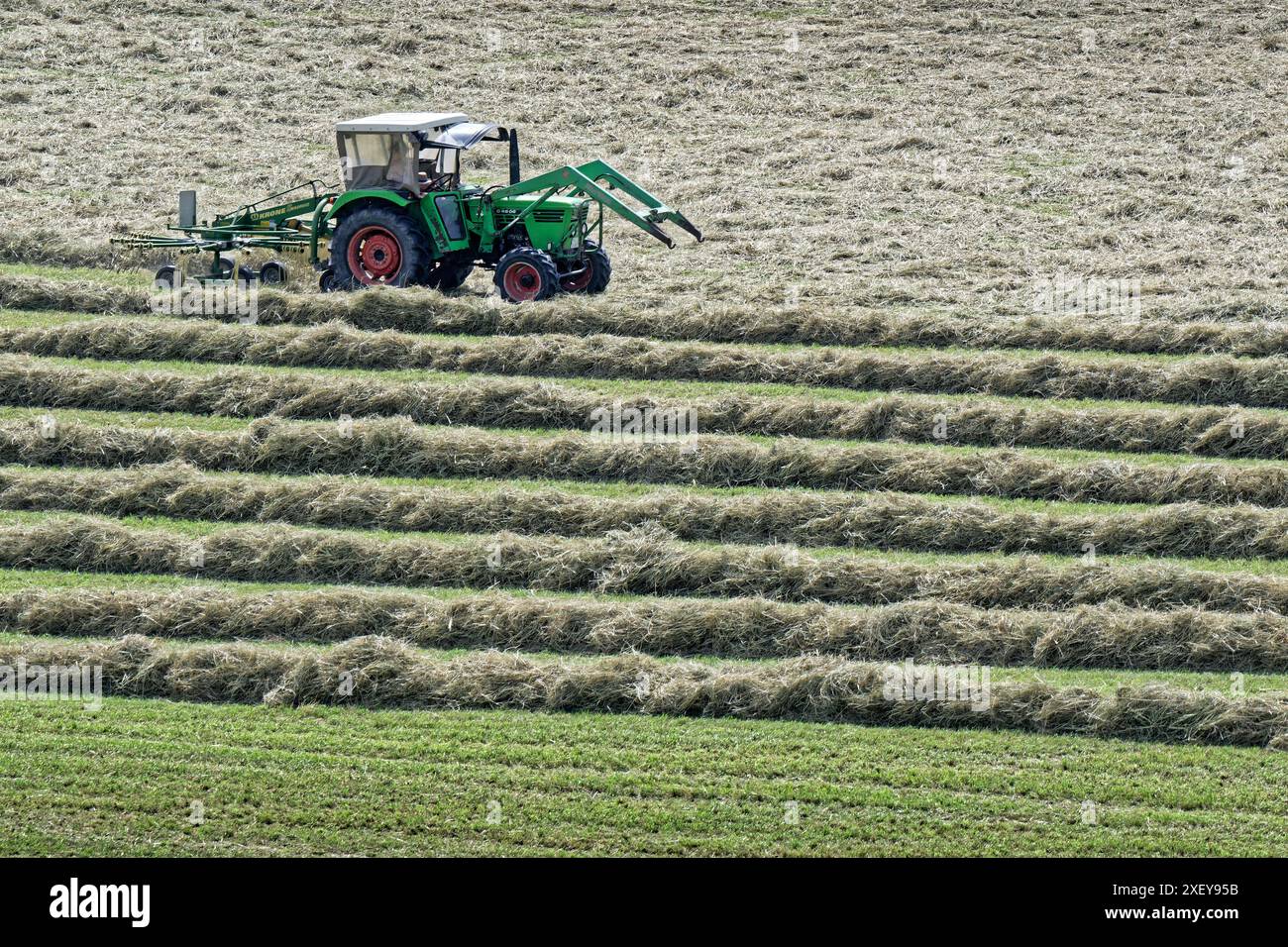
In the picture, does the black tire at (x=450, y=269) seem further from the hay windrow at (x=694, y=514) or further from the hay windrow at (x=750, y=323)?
the hay windrow at (x=694, y=514)

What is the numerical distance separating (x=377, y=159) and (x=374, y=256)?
1.29 m

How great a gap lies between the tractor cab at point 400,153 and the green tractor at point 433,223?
1 centimetres

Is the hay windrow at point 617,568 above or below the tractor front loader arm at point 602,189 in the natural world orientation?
below

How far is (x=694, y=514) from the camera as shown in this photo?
52.6ft

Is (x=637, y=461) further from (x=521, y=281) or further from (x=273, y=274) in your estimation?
(x=273, y=274)

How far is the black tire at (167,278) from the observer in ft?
74.0

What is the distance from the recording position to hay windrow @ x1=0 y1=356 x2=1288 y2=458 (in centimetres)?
1802

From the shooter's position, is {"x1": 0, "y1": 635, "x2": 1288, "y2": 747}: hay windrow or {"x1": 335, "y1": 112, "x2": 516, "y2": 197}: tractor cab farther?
{"x1": 335, "y1": 112, "x2": 516, "y2": 197}: tractor cab

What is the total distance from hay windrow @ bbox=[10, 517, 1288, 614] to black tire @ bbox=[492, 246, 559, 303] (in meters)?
6.67

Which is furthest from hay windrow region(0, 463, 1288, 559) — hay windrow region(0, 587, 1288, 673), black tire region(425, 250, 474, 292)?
black tire region(425, 250, 474, 292)

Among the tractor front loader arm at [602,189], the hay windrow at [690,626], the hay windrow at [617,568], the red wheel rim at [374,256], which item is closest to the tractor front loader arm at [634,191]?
the tractor front loader arm at [602,189]

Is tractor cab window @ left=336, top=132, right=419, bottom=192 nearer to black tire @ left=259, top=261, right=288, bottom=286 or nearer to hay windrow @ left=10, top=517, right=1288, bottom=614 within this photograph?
black tire @ left=259, top=261, right=288, bottom=286

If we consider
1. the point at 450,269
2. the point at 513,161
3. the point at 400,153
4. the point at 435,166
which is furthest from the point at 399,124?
the point at 450,269

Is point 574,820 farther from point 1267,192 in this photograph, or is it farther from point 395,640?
point 1267,192
